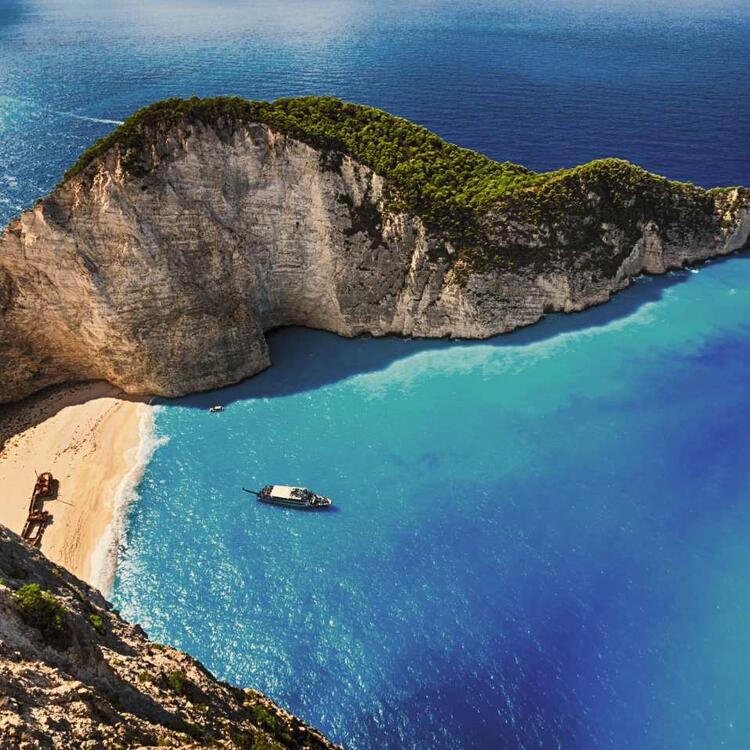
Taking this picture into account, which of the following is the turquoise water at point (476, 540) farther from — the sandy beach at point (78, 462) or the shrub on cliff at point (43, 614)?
the shrub on cliff at point (43, 614)

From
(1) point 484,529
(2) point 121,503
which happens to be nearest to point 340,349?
(2) point 121,503

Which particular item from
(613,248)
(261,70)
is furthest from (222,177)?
(261,70)

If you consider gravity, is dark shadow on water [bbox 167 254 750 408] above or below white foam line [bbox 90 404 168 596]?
above

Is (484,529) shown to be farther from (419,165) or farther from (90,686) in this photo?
(419,165)

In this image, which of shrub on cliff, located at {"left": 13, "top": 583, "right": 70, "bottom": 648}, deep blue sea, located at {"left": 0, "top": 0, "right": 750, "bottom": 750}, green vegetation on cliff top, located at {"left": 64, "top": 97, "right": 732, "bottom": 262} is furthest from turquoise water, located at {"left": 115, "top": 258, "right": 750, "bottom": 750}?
shrub on cliff, located at {"left": 13, "top": 583, "right": 70, "bottom": 648}

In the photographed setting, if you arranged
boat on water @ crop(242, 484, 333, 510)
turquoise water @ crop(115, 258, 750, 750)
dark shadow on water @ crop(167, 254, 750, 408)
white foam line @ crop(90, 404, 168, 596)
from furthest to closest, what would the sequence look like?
1. dark shadow on water @ crop(167, 254, 750, 408)
2. boat on water @ crop(242, 484, 333, 510)
3. white foam line @ crop(90, 404, 168, 596)
4. turquoise water @ crop(115, 258, 750, 750)

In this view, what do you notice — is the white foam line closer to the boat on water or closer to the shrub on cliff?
the boat on water

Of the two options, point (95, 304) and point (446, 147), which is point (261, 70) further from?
point (95, 304)
